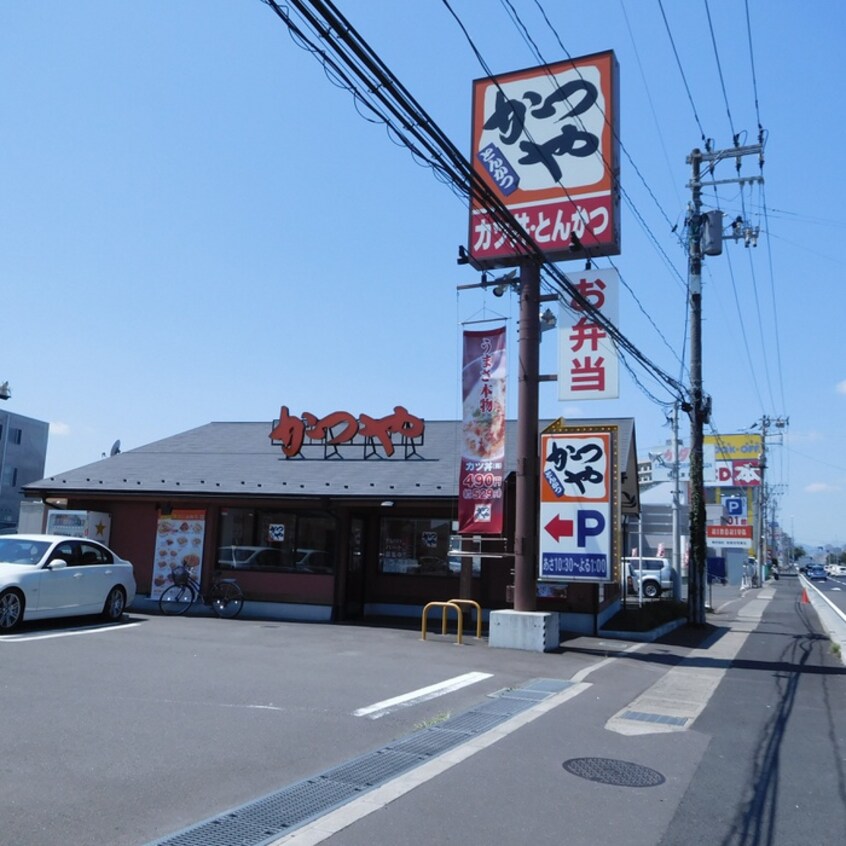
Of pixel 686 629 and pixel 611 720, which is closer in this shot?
pixel 611 720

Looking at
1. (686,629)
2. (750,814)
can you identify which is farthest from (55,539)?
(686,629)

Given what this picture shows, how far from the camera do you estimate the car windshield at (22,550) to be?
1327 cm

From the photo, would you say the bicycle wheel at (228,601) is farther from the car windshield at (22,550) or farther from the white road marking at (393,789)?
the white road marking at (393,789)

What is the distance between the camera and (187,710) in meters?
7.84

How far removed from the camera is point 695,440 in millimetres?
20469

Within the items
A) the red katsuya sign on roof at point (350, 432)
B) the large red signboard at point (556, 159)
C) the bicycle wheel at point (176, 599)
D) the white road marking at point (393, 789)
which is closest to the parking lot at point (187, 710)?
the white road marking at point (393, 789)

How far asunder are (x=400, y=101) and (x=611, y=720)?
6603 millimetres

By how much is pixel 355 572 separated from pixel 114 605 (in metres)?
5.25

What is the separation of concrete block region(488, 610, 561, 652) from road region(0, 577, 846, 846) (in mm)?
360

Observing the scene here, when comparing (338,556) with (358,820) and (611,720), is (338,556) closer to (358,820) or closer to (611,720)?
(611,720)

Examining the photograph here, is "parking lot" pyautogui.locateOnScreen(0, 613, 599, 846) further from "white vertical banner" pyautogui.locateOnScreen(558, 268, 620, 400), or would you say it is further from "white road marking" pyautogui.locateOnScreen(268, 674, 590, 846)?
"white vertical banner" pyautogui.locateOnScreen(558, 268, 620, 400)

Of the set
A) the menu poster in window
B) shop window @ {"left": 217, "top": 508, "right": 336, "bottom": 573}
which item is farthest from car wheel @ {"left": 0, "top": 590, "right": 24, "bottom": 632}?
shop window @ {"left": 217, "top": 508, "right": 336, "bottom": 573}

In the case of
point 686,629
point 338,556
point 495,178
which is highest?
point 495,178

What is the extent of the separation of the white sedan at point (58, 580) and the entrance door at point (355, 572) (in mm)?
4489
